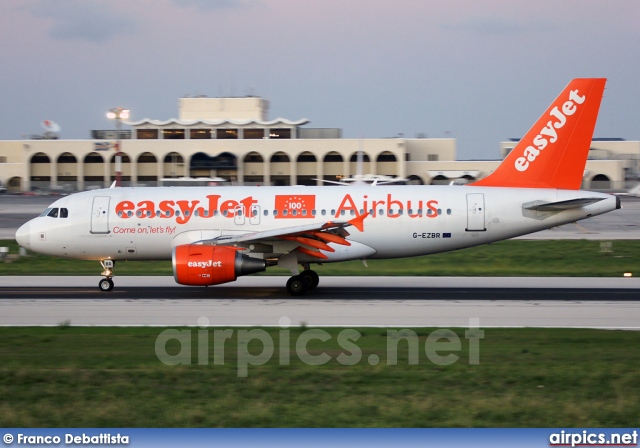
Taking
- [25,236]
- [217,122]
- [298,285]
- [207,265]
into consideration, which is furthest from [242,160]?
[207,265]

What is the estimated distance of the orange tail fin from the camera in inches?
1029

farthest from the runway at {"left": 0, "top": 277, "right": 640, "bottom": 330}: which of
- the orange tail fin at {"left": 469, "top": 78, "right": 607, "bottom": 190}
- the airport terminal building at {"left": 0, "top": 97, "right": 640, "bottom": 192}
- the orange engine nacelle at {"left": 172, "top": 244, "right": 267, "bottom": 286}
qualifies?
the airport terminal building at {"left": 0, "top": 97, "right": 640, "bottom": 192}

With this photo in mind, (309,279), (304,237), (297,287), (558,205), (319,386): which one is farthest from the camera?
(558,205)

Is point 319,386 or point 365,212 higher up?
point 365,212

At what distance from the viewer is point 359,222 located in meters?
23.9

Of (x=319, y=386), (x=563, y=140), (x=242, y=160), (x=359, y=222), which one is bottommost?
(x=319, y=386)

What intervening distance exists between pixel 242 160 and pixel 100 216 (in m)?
66.7

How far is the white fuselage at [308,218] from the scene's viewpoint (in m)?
25.3

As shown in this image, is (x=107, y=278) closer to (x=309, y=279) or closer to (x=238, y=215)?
(x=238, y=215)

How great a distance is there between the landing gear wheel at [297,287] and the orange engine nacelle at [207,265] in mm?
1701

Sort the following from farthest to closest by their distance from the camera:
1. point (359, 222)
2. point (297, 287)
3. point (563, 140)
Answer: point (563, 140), point (297, 287), point (359, 222)

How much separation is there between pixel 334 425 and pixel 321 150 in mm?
82099

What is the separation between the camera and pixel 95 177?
308 feet

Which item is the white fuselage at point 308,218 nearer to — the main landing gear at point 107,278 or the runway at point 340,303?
the main landing gear at point 107,278
